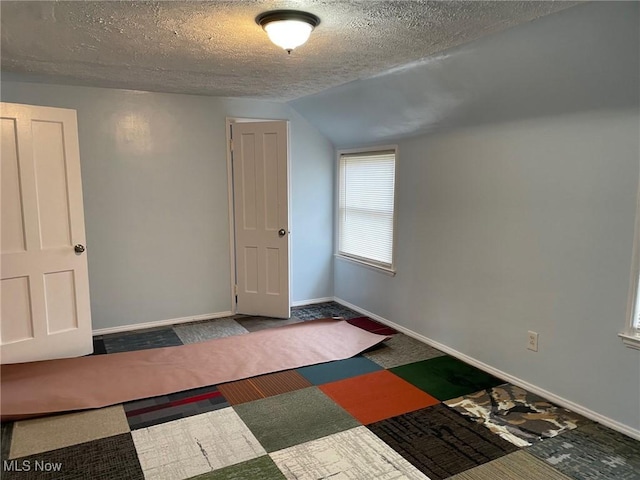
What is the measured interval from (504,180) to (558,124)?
0.54 m

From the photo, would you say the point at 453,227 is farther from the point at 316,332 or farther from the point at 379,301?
the point at 316,332

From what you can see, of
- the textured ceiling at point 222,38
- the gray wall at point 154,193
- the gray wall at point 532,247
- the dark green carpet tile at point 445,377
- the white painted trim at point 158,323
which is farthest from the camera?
the white painted trim at point 158,323

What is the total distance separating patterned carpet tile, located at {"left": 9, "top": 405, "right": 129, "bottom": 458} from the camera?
7.96 feet

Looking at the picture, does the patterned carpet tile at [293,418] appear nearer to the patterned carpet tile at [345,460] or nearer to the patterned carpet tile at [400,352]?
the patterned carpet tile at [345,460]

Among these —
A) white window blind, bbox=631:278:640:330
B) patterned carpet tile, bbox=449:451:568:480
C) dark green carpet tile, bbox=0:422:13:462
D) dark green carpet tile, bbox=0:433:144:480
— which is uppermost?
white window blind, bbox=631:278:640:330

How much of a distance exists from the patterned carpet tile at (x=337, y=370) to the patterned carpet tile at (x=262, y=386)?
76mm

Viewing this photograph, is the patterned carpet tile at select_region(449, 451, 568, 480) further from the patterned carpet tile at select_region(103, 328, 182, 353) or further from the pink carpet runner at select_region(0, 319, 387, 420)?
the patterned carpet tile at select_region(103, 328, 182, 353)

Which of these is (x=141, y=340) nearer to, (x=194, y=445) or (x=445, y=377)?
(x=194, y=445)

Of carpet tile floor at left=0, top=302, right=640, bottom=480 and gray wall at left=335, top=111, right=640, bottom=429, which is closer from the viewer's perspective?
carpet tile floor at left=0, top=302, right=640, bottom=480

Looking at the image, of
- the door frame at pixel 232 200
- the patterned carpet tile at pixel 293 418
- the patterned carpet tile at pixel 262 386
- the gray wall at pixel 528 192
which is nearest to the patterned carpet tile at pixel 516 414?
the gray wall at pixel 528 192

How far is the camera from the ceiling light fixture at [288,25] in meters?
2.22

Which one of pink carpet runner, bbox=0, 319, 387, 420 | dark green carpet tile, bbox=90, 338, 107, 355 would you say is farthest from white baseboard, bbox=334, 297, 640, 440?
dark green carpet tile, bbox=90, 338, 107, 355

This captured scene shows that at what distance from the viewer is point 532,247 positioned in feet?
9.89

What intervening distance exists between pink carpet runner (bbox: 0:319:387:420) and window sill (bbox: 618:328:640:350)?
188cm
